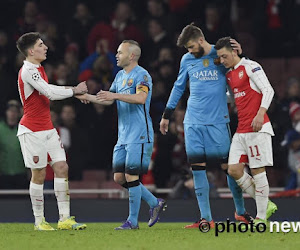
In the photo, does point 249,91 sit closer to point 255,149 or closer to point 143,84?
point 255,149

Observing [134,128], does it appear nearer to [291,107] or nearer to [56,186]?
[56,186]

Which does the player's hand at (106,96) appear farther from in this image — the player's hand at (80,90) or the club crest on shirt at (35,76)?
the club crest on shirt at (35,76)

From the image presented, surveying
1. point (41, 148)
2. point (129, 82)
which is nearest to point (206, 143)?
point (129, 82)

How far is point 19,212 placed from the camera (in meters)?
13.7

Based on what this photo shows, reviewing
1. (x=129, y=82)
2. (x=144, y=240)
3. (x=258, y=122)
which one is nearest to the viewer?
(x=144, y=240)

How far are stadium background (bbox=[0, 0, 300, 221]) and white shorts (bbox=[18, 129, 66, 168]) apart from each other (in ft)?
8.41

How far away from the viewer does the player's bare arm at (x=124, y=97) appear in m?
10.9

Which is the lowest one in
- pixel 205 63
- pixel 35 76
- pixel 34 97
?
pixel 34 97

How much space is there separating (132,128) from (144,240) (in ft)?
5.96

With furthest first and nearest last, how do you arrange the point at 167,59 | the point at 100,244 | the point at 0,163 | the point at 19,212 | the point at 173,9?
the point at 173,9, the point at 167,59, the point at 0,163, the point at 19,212, the point at 100,244

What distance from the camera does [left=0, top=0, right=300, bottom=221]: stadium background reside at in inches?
579

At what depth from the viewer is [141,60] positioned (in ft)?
54.9

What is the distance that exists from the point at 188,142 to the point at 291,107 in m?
4.21

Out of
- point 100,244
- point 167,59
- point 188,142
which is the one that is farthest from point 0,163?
point 100,244
